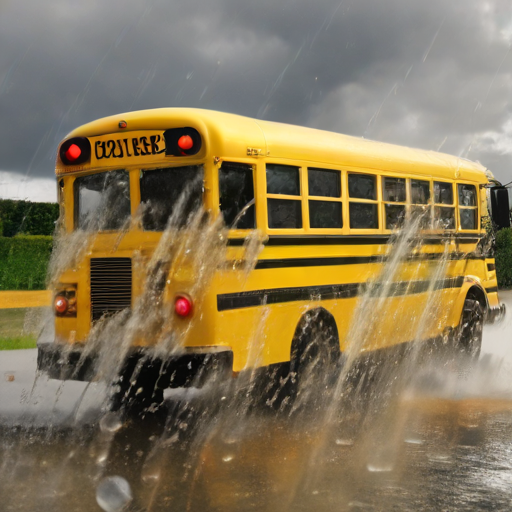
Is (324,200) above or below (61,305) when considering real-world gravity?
above

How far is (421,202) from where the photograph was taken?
8.91 meters

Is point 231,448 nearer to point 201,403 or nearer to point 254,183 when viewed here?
point 201,403

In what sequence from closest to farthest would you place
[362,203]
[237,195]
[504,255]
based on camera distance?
1. [237,195]
2. [362,203]
3. [504,255]

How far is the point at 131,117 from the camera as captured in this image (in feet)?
22.4

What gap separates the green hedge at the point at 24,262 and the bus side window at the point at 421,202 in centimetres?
1825

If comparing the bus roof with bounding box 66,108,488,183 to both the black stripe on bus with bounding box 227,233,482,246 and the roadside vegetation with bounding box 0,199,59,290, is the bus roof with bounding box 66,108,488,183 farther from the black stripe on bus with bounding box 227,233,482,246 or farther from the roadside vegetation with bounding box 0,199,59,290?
the roadside vegetation with bounding box 0,199,59,290

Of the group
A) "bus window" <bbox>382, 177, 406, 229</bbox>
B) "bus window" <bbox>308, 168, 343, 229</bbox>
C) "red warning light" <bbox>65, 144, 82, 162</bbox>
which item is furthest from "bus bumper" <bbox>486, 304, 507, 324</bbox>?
"red warning light" <bbox>65, 144, 82, 162</bbox>

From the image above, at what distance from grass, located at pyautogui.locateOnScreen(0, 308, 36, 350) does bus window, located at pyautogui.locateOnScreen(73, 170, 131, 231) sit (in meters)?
5.50

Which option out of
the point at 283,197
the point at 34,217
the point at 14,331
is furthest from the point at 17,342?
the point at 34,217

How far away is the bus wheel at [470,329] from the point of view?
9.98 meters

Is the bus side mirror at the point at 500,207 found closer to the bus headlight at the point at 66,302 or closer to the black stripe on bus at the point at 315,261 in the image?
the black stripe on bus at the point at 315,261

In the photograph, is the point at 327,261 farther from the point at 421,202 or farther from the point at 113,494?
the point at 113,494

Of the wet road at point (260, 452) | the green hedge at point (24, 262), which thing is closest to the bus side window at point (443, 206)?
the wet road at point (260, 452)

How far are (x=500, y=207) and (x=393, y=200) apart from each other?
99.7 inches
